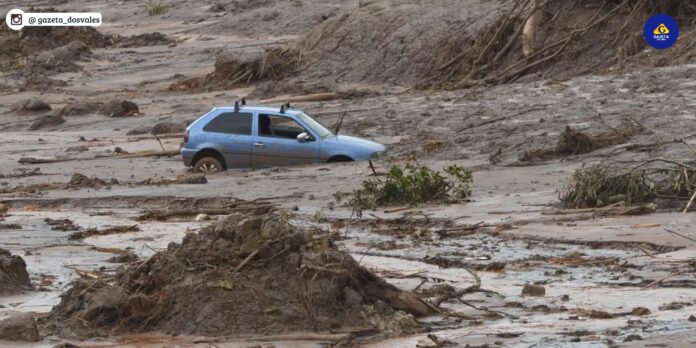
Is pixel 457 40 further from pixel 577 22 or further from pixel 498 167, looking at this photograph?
pixel 498 167

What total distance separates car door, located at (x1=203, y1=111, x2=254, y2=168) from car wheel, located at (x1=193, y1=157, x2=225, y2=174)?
149mm

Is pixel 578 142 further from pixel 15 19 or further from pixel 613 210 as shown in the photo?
pixel 15 19

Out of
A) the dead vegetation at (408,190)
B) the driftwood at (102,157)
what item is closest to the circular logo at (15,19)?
the driftwood at (102,157)

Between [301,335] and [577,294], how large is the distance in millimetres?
2698

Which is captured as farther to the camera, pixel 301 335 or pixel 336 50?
pixel 336 50

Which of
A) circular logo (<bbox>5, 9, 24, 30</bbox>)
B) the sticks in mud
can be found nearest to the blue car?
Answer: the sticks in mud

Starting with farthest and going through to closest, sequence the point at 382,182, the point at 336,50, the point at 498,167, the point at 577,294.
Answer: the point at 336,50
the point at 498,167
the point at 382,182
the point at 577,294

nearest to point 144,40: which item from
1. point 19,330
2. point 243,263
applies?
point 243,263

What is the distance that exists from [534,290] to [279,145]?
40.9 feet

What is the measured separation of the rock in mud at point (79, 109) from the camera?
120ft

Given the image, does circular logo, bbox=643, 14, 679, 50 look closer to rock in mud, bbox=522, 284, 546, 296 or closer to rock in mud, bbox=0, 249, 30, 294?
rock in mud, bbox=522, 284, 546, 296

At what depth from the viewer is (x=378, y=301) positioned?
39.0ft

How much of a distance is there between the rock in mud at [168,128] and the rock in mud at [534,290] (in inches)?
801

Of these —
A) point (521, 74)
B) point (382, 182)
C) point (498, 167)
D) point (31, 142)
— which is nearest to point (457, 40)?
point (521, 74)
